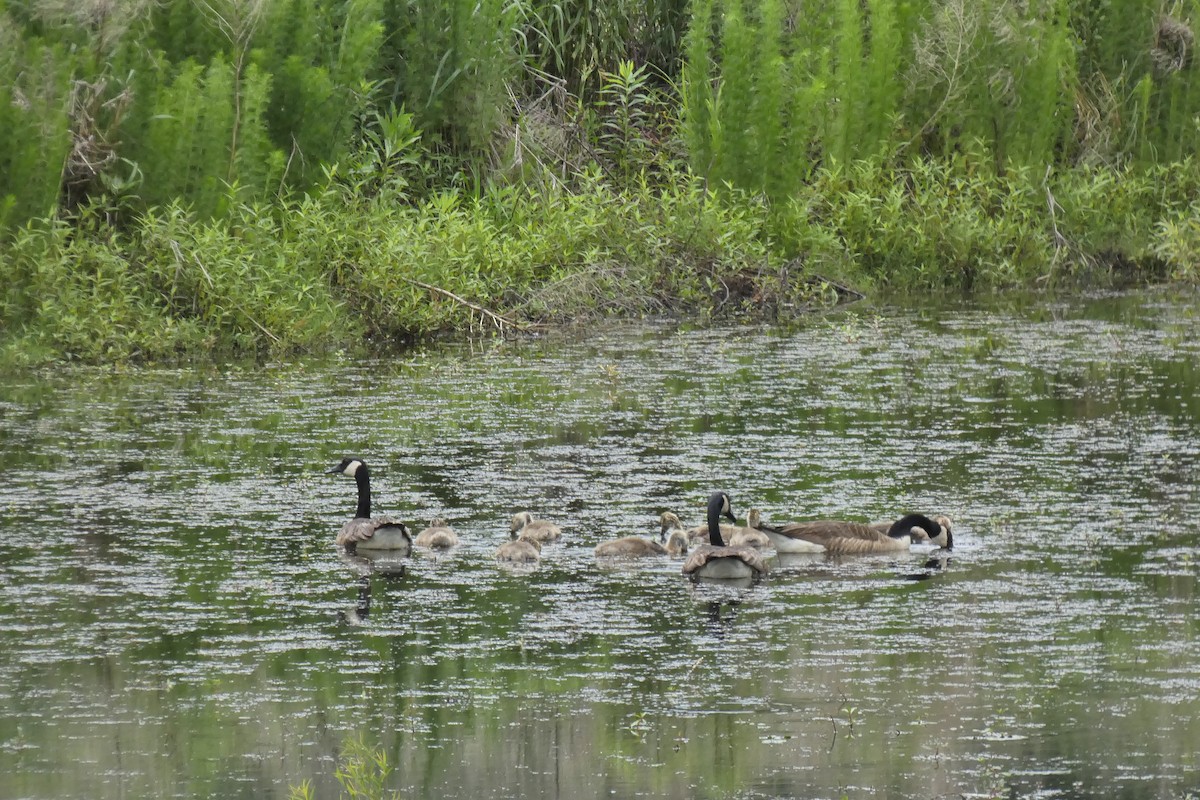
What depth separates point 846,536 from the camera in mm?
9961

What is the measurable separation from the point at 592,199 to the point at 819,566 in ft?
33.7

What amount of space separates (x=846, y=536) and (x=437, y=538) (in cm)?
198

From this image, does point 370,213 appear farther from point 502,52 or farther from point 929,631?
point 929,631

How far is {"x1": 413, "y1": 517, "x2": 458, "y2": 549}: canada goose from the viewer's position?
9.97 meters

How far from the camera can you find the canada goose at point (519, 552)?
9695mm

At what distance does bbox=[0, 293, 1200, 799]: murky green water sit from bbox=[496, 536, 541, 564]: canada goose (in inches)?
2.7

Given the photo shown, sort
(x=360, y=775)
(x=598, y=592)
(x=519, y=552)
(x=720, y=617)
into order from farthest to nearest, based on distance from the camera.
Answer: (x=519, y=552) < (x=598, y=592) < (x=720, y=617) < (x=360, y=775)

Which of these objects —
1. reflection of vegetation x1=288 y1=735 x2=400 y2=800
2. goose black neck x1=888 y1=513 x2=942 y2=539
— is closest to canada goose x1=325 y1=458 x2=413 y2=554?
goose black neck x1=888 y1=513 x2=942 y2=539

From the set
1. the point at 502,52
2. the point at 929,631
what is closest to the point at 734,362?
the point at 502,52

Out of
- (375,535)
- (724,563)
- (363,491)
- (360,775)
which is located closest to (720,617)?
(724,563)

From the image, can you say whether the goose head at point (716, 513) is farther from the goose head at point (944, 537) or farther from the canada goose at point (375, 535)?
the canada goose at point (375, 535)

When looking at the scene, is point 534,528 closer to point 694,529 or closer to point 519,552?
point 519,552

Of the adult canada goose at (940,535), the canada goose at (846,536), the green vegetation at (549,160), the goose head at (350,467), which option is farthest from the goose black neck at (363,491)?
the green vegetation at (549,160)

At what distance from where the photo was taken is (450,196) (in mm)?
18844
